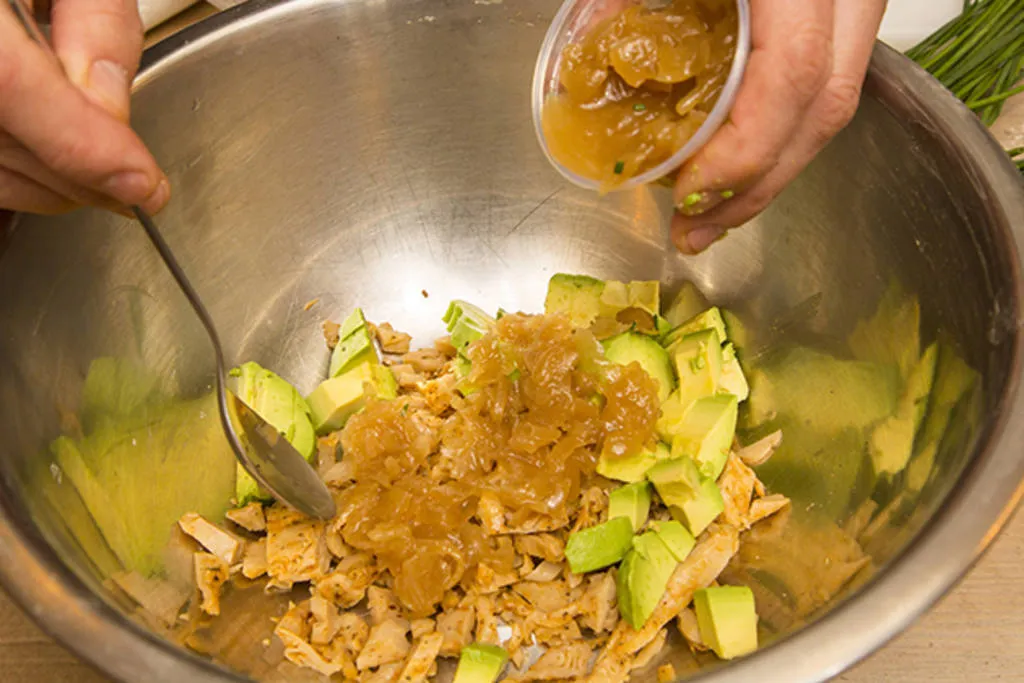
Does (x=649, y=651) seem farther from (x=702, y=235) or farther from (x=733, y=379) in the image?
(x=702, y=235)

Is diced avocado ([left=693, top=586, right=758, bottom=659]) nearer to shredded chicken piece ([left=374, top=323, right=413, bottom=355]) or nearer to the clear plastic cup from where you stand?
the clear plastic cup

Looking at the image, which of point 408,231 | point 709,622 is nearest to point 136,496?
point 408,231

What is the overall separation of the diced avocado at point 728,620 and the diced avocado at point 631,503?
15 centimetres

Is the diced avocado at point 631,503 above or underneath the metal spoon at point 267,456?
underneath

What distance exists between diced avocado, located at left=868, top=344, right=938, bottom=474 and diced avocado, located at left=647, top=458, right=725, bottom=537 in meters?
0.22

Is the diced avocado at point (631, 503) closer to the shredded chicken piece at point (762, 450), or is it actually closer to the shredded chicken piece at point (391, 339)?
the shredded chicken piece at point (762, 450)

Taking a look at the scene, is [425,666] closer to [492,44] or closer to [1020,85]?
[492,44]

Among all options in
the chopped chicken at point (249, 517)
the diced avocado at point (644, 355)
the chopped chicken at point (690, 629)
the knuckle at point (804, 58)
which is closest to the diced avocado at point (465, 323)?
the diced avocado at point (644, 355)

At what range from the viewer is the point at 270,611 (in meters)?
1.15

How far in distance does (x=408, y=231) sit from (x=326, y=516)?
556 millimetres

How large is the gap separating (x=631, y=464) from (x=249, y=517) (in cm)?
58

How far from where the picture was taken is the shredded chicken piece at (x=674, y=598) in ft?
3.42

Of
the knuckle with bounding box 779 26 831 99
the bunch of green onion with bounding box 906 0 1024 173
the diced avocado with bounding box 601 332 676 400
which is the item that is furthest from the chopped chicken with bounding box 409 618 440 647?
the bunch of green onion with bounding box 906 0 1024 173

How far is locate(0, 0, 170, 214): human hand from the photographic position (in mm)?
691
